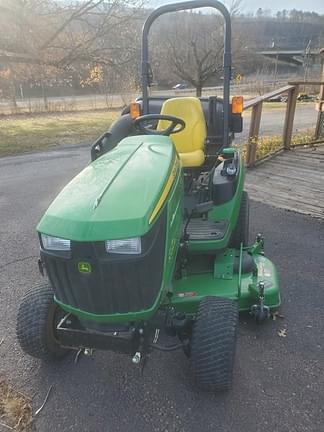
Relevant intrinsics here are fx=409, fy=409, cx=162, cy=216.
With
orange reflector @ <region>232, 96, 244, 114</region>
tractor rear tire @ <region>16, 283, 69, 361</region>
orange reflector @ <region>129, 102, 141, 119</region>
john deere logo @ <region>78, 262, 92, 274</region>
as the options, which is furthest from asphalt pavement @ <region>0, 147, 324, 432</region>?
orange reflector @ <region>129, 102, 141, 119</region>

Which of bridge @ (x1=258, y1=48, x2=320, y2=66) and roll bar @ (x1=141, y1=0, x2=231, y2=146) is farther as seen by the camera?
bridge @ (x1=258, y1=48, x2=320, y2=66)

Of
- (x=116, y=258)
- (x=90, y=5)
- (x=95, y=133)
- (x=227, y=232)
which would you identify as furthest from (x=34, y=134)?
(x=116, y=258)

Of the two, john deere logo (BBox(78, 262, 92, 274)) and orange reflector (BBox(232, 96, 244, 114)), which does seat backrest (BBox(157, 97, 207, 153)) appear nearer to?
orange reflector (BBox(232, 96, 244, 114))

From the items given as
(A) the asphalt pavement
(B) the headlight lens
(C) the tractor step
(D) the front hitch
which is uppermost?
(B) the headlight lens

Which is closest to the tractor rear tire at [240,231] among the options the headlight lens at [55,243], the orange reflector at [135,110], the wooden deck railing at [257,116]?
the orange reflector at [135,110]

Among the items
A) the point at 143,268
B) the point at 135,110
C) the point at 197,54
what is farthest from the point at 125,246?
the point at 197,54

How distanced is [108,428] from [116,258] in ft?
2.88

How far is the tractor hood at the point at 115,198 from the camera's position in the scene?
1.68 metres

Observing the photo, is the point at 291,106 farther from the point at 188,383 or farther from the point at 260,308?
the point at 188,383

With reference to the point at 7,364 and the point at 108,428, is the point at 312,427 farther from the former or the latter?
the point at 7,364

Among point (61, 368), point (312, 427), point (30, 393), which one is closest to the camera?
point (312, 427)

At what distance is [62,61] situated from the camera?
12672mm

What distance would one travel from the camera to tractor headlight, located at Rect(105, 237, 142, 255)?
168cm

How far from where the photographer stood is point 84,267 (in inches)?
67.7
